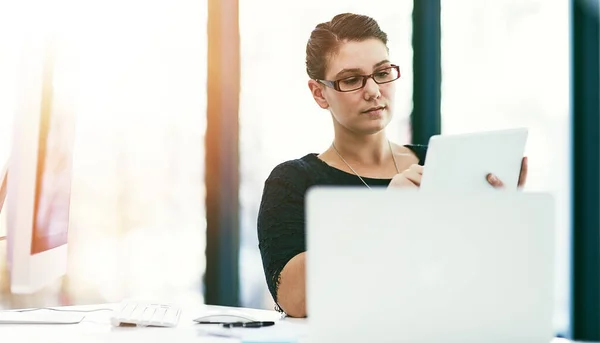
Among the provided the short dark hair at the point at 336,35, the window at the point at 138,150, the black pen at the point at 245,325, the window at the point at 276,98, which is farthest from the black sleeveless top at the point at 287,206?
the window at the point at 138,150

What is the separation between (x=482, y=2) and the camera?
2.99 metres

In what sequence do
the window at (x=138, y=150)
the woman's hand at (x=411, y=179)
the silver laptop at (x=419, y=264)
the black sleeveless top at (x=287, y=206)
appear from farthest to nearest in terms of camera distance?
the window at (x=138, y=150), the black sleeveless top at (x=287, y=206), the woman's hand at (x=411, y=179), the silver laptop at (x=419, y=264)

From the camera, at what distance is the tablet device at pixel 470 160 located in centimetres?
131

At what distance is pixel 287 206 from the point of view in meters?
2.09

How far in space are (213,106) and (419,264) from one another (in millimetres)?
2332

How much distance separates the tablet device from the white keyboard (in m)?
0.59

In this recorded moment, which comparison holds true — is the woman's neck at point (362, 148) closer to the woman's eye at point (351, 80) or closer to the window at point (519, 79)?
the woman's eye at point (351, 80)

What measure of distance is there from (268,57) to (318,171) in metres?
1.07

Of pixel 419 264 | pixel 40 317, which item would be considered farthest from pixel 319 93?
pixel 419 264

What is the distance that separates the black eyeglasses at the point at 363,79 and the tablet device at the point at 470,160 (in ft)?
2.77

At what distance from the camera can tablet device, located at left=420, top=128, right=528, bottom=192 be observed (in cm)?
131

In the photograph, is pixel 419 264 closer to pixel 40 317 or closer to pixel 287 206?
pixel 40 317

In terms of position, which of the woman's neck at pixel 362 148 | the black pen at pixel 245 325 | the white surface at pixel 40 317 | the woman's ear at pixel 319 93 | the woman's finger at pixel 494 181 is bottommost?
the white surface at pixel 40 317

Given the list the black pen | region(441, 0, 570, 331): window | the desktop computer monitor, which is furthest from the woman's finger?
region(441, 0, 570, 331): window
